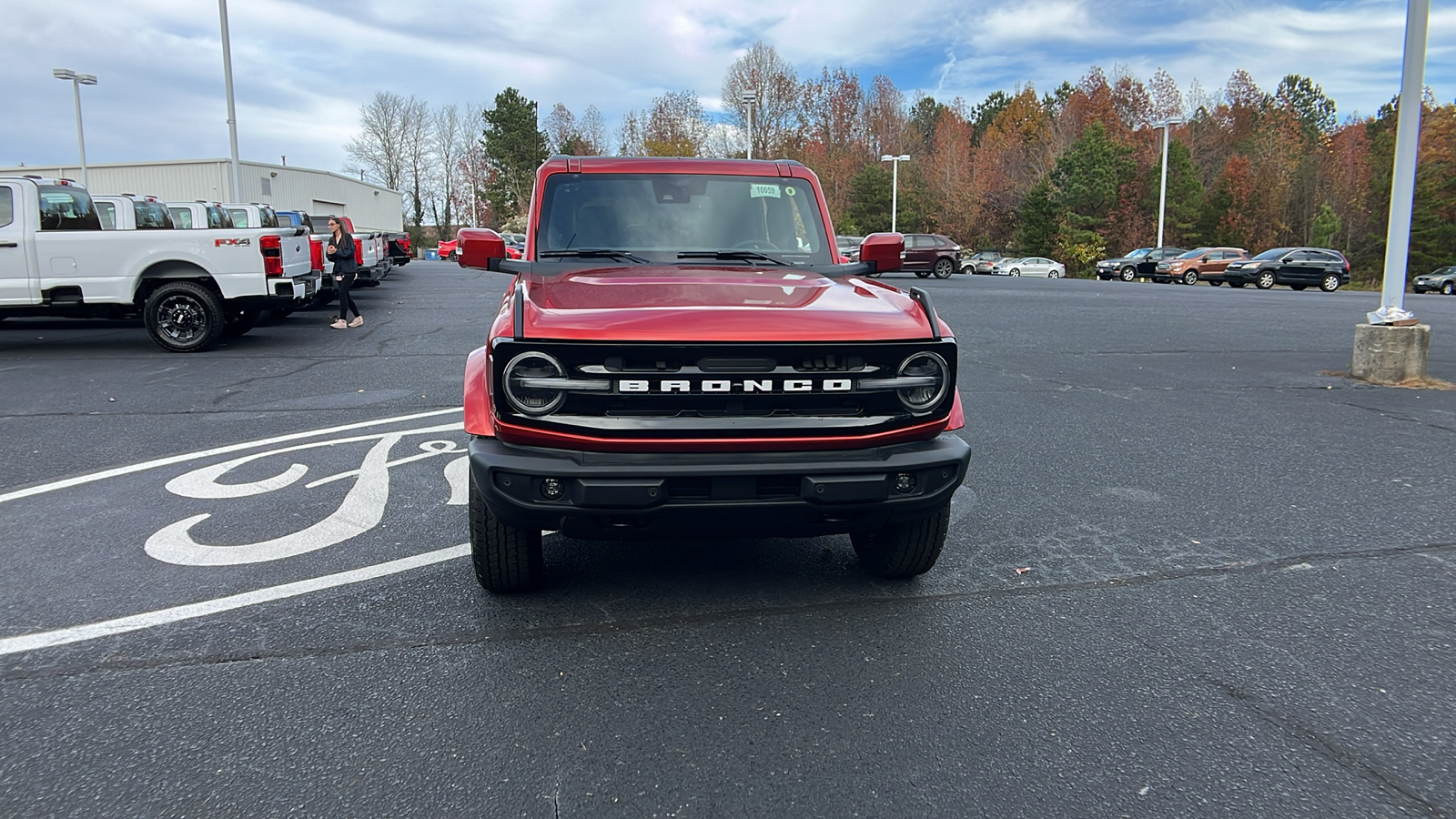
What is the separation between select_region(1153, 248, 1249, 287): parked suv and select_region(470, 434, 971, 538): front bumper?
128ft

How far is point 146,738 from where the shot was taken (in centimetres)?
272

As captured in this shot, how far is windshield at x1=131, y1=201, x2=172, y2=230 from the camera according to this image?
40.9 feet

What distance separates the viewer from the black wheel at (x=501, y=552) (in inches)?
139

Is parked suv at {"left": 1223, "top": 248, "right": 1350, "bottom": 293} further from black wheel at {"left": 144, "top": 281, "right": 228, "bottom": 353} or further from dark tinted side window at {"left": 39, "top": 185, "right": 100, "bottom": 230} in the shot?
dark tinted side window at {"left": 39, "top": 185, "right": 100, "bottom": 230}

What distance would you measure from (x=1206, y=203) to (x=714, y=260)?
6485 centimetres

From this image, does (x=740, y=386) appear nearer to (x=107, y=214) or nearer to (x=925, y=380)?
(x=925, y=380)

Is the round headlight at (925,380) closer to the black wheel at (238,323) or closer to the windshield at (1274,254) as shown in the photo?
the black wheel at (238,323)

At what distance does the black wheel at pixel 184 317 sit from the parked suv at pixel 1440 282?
1825 inches

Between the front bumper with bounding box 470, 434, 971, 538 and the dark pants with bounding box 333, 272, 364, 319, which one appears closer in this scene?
the front bumper with bounding box 470, 434, 971, 538

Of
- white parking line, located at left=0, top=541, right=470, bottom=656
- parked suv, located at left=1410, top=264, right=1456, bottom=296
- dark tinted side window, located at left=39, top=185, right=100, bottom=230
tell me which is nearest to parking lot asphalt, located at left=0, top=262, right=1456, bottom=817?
white parking line, located at left=0, top=541, right=470, bottom=656

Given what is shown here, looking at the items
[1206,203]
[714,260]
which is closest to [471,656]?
[714,260]

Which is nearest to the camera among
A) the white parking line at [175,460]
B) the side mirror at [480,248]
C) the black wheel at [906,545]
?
the black wheel at [906,545]

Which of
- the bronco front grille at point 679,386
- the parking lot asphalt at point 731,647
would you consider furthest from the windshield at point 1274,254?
the bronco front grille at point 679,386

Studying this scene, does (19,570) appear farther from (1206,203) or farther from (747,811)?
(1206,203)
